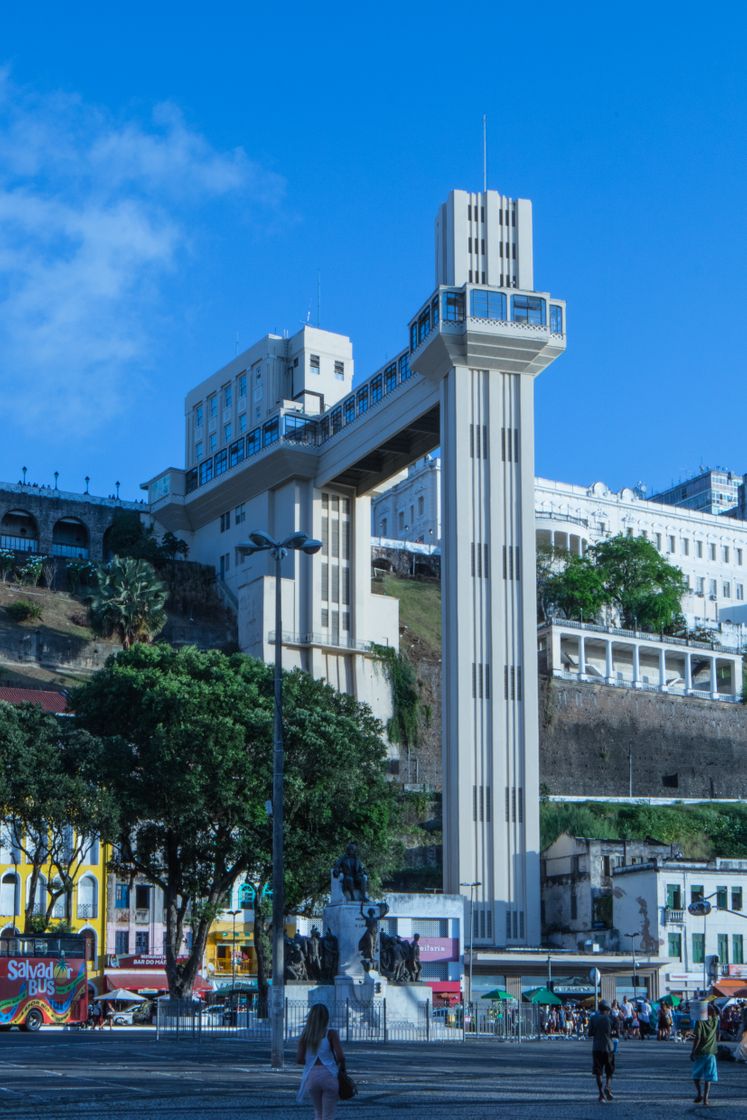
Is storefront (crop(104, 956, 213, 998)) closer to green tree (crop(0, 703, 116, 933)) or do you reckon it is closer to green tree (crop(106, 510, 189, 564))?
green tree (crop(0, 703, 116, 933))

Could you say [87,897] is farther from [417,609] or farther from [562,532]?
[562,532]

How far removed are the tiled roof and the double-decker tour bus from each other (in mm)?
30599

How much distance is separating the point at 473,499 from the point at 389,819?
2256cm

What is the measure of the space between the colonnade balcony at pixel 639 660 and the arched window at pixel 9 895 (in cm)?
4374

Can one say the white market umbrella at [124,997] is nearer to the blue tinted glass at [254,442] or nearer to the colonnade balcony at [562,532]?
the blue tinted glass at [254,442]

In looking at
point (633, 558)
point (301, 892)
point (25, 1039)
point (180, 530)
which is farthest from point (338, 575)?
point (25, 1039)

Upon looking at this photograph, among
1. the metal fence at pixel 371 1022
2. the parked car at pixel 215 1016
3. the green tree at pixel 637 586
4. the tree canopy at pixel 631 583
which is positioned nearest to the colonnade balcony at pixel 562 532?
the tree canopy at pixel 631 583

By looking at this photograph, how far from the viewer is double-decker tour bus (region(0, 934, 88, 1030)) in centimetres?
4881

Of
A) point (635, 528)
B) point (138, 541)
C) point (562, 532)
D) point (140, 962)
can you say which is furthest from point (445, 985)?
point (635, 528)

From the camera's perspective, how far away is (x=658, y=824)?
90375 millimetres

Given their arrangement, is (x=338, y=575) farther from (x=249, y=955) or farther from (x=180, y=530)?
(x=249, y=955)

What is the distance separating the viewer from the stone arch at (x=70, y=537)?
117875mm

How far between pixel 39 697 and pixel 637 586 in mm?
53965

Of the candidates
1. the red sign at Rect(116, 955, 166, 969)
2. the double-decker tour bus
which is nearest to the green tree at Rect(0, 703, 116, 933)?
the double-decker tour bus
